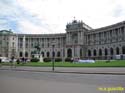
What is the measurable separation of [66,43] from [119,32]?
45.8 m

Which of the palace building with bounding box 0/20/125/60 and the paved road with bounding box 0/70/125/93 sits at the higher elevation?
the palace building with bounding box 0/20/125/60

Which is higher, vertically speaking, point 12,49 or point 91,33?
point 91,33

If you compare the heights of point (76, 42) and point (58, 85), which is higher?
point (76, 42)

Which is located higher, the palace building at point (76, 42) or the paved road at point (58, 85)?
the palace building at point (76, 42)

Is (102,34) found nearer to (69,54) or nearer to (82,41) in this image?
(82,41)

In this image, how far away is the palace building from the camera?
4783 inches

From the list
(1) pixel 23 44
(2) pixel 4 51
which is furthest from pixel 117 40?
(2) pixel 4 51

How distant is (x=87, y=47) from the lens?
146 m

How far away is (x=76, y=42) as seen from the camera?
147 metres

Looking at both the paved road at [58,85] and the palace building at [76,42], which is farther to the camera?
the palace building at [76,42]

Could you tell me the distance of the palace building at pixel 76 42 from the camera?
12150cm

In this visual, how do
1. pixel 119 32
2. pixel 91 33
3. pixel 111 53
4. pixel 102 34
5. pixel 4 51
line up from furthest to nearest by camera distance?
pixel 4 51 → pixel 91 33 → pixel 102 34 → pixel 111 53 → pixel 119 32

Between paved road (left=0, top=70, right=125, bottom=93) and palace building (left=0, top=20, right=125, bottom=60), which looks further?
palace building (left=0, top=20, right=125, bottom=60)

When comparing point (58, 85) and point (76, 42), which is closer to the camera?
point (58, 85)
